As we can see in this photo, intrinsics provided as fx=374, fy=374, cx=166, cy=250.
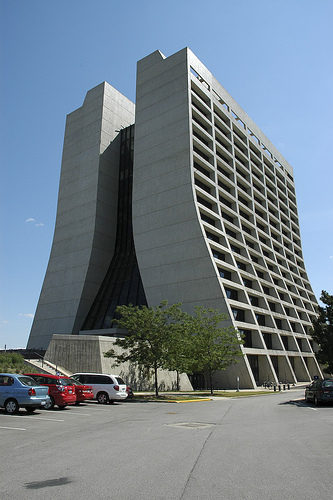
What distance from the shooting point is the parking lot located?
19.2ft

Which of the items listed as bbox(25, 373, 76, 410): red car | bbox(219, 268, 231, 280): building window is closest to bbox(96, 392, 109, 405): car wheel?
bbox(25, 373, 76, 410): red car

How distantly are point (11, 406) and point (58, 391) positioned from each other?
2.50 m

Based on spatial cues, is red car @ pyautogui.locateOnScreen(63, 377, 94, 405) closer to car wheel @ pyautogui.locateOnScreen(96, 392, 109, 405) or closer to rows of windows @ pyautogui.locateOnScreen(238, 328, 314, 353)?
car wheel @ pyautogui.locateOnScreen(96, 392, 109, 405)

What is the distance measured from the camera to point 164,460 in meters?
7.77

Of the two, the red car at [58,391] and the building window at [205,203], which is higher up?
the building window at [205,203]

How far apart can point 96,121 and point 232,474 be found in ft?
200

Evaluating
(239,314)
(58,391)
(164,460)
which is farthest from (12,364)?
(239,314)

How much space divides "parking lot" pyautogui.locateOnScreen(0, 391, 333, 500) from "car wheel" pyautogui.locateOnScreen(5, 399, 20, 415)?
6.25 feet

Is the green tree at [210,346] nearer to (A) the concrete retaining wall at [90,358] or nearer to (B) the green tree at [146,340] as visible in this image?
(A) the concrete retaining wall at [90,358]

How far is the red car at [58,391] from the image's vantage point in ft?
58.9

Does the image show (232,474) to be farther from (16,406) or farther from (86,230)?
(86,230)

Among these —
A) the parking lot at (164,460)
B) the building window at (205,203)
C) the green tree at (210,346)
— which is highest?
the building window at (205,203)

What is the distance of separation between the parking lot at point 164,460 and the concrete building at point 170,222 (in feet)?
97.0

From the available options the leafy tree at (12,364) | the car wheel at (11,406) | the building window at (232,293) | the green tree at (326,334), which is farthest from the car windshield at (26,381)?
the green tree at (326,334)
